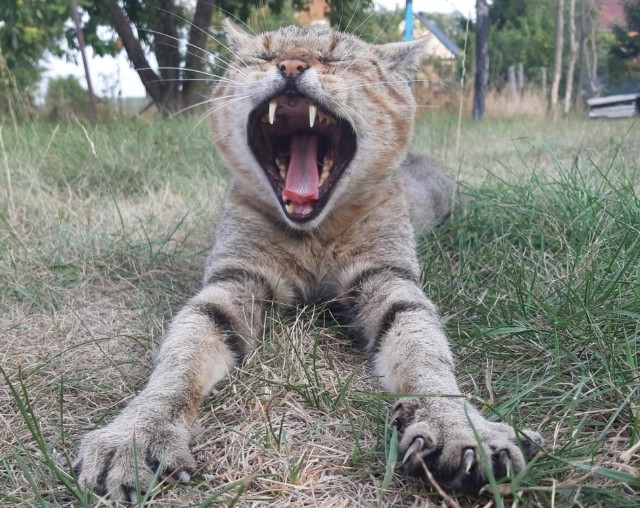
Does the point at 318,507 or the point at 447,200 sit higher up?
the point at 447,200

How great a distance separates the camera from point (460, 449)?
1594 mm

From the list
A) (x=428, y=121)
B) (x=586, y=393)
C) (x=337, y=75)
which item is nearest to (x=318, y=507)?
(x=586, y=393)

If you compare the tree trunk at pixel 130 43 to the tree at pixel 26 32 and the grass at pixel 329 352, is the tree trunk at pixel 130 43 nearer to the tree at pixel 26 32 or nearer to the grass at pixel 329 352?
the tree at pixel 26 32

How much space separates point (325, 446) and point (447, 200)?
2969 mm

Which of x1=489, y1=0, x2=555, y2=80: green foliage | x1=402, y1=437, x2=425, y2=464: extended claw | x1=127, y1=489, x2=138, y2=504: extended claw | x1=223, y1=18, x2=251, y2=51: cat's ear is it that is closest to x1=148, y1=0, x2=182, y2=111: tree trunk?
x1=223, y1=18, x2=251, y2=51: cat's ear

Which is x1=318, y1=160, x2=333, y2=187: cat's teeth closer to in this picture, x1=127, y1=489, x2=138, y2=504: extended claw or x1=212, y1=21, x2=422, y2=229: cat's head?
x1=212, y1=21, x2=422, y2=229: cat's head

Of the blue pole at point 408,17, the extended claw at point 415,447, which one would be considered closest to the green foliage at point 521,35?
the blue pole at point 408,17

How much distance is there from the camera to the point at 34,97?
9.80 metres

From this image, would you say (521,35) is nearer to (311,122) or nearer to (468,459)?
(311,122)

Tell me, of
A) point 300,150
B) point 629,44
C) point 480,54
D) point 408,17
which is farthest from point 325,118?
point 629,44

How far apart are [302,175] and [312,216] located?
23cm

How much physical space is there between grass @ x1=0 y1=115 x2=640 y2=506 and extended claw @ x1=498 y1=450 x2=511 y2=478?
2.0 inches

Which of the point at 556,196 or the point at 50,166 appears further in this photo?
the point at 50,166

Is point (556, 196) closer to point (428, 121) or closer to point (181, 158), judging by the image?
point (181, 158)
